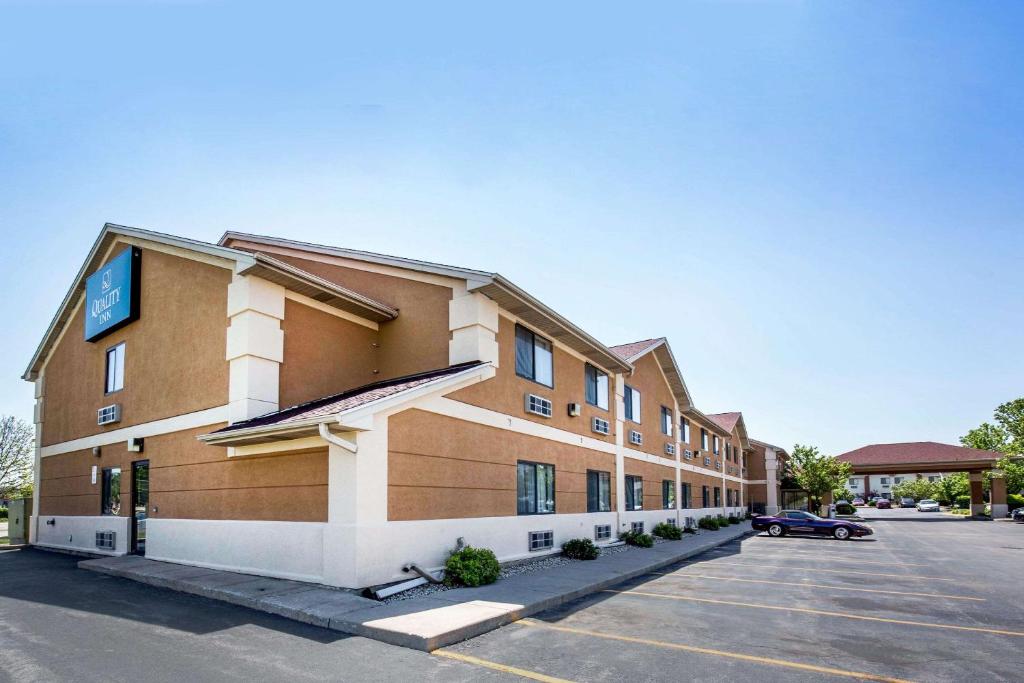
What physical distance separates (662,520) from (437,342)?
1573cm

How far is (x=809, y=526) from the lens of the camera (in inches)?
1177

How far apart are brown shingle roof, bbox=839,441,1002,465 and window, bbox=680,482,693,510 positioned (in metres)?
35.9

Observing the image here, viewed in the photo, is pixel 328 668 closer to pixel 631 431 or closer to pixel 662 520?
pixel 631 431

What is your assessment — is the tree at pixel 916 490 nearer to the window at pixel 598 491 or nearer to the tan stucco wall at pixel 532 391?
the window at pixel 598 491

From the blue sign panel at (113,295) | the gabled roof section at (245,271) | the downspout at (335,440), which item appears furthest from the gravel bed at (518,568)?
the blue sign panel at (113,295)

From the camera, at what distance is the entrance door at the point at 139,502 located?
16281mm

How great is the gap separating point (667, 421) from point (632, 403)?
5529 millimetres

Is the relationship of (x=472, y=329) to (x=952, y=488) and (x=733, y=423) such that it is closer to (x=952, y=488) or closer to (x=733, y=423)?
(x=733, y=423)

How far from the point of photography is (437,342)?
15.4 meters

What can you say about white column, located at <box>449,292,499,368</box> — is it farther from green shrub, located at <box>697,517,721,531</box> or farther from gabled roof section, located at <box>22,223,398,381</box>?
green shrub, located at <box>697,517,721,531</box>

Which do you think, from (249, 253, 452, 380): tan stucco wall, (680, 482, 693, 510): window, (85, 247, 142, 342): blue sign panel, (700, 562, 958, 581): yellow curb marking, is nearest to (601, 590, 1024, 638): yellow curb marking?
(700, 562, 958, 581): yellow curb marking

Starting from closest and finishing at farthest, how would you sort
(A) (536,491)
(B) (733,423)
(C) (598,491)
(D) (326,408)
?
(D) (326,408) < (A) (536,491) < (C) (598,491) < (B) (733,423)

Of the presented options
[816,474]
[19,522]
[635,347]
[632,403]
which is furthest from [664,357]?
[816,474]

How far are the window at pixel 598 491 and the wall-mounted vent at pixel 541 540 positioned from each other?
9.42ft
